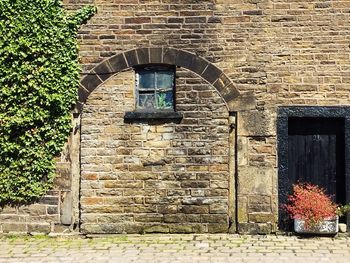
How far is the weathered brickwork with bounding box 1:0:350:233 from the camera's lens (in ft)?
26.6

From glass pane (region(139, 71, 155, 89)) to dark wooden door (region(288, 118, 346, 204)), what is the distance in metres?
2.59

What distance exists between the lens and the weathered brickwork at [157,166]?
319 inches

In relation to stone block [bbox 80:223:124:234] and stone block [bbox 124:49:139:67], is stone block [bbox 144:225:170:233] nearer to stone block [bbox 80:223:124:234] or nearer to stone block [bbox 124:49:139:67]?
stone block [bbox 80:223:124:234]

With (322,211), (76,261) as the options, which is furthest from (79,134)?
(322,211)

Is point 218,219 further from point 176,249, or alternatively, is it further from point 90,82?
point 90,82

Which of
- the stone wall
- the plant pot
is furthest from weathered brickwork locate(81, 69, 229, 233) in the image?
the plant pot

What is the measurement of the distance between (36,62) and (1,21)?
93cm

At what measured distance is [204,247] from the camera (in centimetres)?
719

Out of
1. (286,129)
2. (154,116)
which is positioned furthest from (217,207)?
(154,116)

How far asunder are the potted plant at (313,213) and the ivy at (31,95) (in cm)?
423

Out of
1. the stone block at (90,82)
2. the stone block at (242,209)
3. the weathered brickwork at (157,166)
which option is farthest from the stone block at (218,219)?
the stone block at (90,82)

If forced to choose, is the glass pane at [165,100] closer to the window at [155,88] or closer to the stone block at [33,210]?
the window at [155,88]

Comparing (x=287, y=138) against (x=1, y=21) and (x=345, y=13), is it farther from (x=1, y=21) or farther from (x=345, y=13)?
(x=1, y=21)

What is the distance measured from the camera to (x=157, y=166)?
26.8 feet
